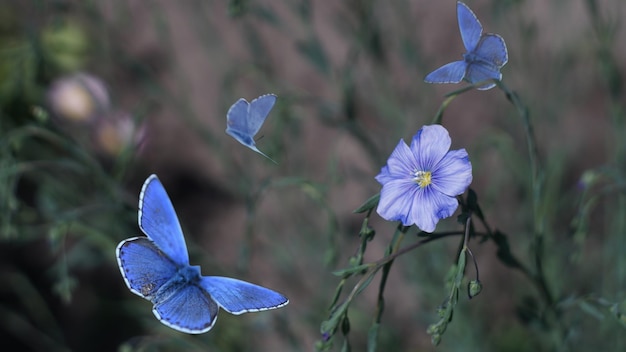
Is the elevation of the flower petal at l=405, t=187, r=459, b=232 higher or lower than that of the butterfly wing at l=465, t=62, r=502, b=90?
lower

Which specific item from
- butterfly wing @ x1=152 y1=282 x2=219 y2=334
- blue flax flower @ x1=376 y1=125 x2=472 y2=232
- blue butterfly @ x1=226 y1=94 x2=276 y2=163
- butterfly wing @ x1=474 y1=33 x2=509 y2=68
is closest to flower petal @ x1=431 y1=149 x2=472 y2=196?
blue flax flower @ x1=376 y1=125 x2=472 y2=232

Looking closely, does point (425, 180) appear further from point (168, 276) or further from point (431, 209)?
point (168, 276)

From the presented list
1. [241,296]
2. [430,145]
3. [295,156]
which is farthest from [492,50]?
[295,156]

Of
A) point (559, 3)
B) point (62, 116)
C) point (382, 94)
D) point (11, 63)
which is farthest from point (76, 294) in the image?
point (559, 3)

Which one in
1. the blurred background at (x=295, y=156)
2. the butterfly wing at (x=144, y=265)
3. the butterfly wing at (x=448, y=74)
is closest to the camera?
the butterfly wing at (x=448, y=74)

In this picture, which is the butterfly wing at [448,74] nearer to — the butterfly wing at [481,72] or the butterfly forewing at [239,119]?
the butterfly wing at [481,72]

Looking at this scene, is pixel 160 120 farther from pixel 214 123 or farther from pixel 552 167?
pixel 552 167

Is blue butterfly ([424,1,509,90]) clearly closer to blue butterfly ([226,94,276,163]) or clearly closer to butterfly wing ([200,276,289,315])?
blue butterfly ([226,94,276,163])

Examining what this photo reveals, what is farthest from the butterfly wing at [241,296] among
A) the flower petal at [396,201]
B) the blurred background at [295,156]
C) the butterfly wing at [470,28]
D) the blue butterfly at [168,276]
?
the butterfly wing at [470,28]
